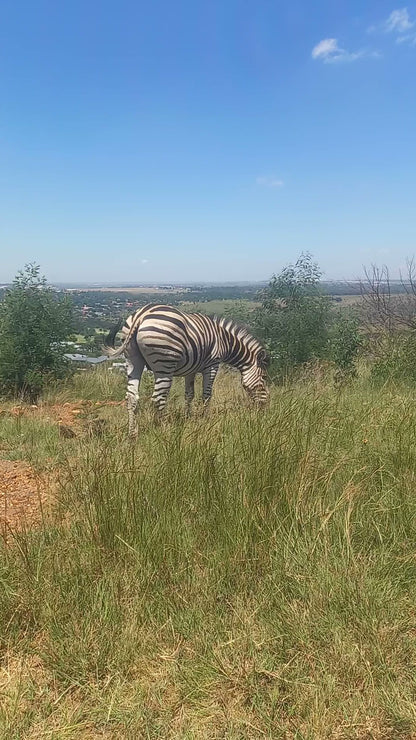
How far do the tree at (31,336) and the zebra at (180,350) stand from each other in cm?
361

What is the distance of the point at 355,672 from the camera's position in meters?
2.09

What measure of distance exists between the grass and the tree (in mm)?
7259

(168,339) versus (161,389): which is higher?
(168,339)

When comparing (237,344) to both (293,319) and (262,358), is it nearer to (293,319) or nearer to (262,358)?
(262,358)

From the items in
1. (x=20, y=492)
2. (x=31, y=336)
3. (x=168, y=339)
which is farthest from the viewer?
(x=31, y=336)

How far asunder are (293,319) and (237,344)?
376 centimetres

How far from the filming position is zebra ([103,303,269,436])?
6.88m

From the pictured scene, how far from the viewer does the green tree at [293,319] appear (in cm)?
1133

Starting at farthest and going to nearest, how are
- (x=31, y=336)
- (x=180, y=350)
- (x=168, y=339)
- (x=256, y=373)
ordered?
1. (x=31, y=336)
2. (x=256, y=373)
3. (x=180, y=350)
4. (x=168, y=339)

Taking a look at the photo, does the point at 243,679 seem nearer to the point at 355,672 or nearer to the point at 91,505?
the point at 355,672

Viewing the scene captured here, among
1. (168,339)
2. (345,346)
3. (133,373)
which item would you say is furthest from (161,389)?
(345,346)

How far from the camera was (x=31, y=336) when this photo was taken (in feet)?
34.7

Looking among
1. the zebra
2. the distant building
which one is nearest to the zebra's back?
the zebra

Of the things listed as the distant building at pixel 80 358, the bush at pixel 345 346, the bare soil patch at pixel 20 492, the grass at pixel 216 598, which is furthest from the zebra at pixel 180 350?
the distant building at pixel 80 358
